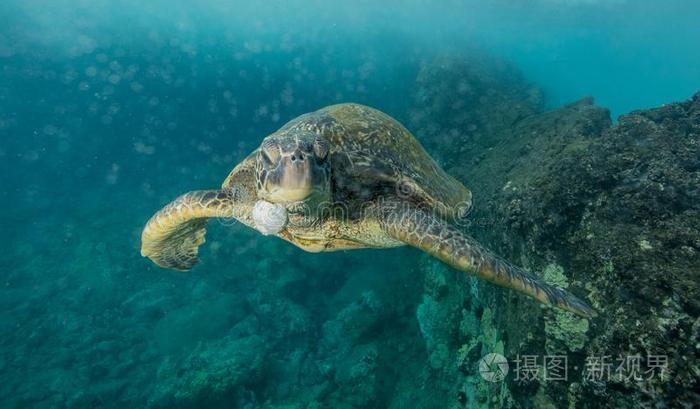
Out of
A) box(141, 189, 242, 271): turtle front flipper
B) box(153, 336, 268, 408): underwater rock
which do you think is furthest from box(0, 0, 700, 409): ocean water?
box(141, 189, 242, 271): turtle front flipper

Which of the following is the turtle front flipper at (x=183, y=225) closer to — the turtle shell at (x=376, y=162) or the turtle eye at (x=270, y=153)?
the turtle shell at (x=376, y=162)

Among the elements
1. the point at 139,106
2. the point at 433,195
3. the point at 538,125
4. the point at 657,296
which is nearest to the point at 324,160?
the point at 433,195

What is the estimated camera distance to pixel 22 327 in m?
12.6

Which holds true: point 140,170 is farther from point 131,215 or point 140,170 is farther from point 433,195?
point 433,195

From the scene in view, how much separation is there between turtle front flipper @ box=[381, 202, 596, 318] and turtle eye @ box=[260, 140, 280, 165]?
1391 mm

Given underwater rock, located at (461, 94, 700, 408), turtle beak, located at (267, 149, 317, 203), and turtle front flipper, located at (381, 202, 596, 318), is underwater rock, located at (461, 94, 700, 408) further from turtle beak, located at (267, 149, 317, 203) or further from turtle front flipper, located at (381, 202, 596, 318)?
turtle beak, located at (267, 149, 317, 203)

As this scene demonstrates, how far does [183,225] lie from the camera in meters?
4.29

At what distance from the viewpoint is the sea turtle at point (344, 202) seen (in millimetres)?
2639

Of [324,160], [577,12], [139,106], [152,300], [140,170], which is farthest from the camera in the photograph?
[139,106]

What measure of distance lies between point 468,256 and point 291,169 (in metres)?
1.65

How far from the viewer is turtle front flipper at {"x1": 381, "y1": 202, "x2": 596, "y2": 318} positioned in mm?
2715

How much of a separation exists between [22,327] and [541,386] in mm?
17094

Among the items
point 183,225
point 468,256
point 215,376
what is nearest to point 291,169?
point 468,256

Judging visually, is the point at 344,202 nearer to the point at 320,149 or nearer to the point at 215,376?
the point at 320,149
